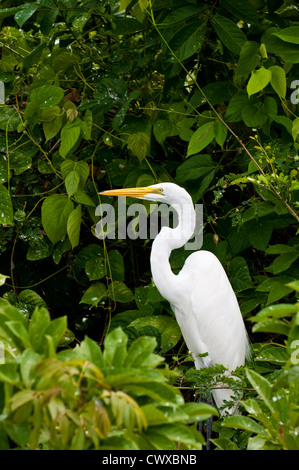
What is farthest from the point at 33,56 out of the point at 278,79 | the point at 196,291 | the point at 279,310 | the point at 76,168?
the point at 279,310

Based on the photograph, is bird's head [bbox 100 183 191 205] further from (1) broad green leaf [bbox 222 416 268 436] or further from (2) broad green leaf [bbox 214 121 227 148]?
(1) broad green leaf [bbox 222 416 268 436]

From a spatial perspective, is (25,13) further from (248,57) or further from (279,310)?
(279,310)

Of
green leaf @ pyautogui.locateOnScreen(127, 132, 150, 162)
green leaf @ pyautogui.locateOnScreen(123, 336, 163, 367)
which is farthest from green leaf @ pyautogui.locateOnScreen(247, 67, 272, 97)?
green leaf @ pyautogui.locateOnScreen(123, 336, 163, 367)

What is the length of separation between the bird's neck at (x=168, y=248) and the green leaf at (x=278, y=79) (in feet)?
1.50

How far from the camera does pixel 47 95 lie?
7.80 feet

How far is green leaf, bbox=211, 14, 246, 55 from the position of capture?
2.27m

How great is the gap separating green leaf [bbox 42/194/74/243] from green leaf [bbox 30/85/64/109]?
0.34 m

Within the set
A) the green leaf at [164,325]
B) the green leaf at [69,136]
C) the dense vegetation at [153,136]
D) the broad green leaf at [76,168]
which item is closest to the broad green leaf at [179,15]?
the dense vegetation at [153,136]

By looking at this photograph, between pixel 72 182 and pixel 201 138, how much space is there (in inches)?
18.7

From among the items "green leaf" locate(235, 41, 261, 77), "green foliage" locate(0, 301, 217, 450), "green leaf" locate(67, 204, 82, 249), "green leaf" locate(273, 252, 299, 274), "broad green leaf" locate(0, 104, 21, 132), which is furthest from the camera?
"broad green leaf" locate(0, 104, 21, 132)

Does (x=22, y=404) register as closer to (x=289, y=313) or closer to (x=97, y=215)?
(x=289, y=313)

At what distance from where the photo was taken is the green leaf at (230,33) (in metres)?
2.27

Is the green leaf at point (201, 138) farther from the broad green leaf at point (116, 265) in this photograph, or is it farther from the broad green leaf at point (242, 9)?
the broad green leaf at point (116, 265)
